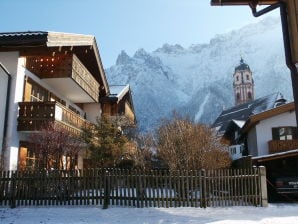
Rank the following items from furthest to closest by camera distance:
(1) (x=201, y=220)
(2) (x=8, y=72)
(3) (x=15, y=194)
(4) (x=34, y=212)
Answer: (2) (x=8, y=72) → (3) (x=15, y=194) → (4) (x=34, y=212) → (1) (x=201, y=220)

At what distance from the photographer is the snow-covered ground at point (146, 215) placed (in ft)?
39.5

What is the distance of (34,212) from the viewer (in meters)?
13.3

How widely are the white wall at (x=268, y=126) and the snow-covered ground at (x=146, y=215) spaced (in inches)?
558

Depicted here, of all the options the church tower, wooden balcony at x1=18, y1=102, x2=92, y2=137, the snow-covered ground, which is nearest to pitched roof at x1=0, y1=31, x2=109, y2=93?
wooden balcony at x1=18, y1=102, x2=92, y2=137

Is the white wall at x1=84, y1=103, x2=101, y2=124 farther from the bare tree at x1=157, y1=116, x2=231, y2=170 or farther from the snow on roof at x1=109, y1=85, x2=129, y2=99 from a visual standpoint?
the bare tree at x1=157, y1=116, x2=231, y2=170

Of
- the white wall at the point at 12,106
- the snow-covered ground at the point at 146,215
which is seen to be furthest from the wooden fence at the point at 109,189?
the white wall at the point at 12,106

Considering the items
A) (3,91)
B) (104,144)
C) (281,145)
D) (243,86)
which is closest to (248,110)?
(281,145)

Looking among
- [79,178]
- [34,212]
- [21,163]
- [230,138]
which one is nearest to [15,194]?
[34,212]

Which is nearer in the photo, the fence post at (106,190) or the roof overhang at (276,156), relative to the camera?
the fence post at (106,190)

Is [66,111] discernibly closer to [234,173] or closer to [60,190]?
[60,190]

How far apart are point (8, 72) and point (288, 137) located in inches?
813

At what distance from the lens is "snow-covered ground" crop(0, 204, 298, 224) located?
12.0 m

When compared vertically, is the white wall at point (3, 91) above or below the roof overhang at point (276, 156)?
above

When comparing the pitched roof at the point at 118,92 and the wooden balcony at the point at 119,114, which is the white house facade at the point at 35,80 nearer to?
the wooden balcony at the point at 119,114
